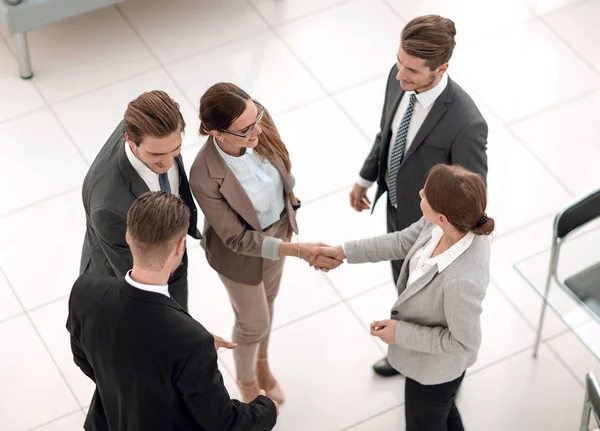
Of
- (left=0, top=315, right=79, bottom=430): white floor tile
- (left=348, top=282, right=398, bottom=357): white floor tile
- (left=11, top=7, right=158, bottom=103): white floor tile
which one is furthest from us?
(left=11, top=7, right=158, bottom=103): white floor tile

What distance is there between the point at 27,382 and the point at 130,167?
144 centimetres

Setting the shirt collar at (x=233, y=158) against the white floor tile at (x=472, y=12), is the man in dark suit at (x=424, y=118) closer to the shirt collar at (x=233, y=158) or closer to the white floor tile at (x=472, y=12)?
the shirt collar at (x=233, y=158)

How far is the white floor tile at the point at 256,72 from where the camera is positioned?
504 centimetres

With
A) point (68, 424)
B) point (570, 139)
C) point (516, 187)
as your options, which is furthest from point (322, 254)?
point (570, 139)

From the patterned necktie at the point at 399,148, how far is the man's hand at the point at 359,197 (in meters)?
0.24

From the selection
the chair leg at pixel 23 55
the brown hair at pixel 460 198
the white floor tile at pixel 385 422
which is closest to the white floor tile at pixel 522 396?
the white floor tile at pixel 385 422

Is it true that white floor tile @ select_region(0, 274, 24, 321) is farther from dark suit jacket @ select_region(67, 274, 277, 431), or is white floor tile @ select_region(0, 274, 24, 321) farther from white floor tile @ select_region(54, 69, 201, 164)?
dark suit jacket @ select_region(67, 274, 277, 431)

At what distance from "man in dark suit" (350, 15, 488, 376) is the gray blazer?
9.1 inches

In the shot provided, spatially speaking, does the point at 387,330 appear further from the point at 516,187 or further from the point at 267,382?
the point at 516,187

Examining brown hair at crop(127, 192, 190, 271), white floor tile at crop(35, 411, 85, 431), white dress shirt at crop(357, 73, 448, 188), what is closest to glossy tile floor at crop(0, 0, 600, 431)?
white floor tile at crop(35, 411, 85, 431)

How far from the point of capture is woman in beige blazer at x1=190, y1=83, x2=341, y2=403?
2.98 metres

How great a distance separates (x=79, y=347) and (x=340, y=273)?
1.75 metres

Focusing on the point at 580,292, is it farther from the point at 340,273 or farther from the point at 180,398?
the point at 180,398

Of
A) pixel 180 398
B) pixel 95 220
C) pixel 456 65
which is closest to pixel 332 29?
pixel 456 65
